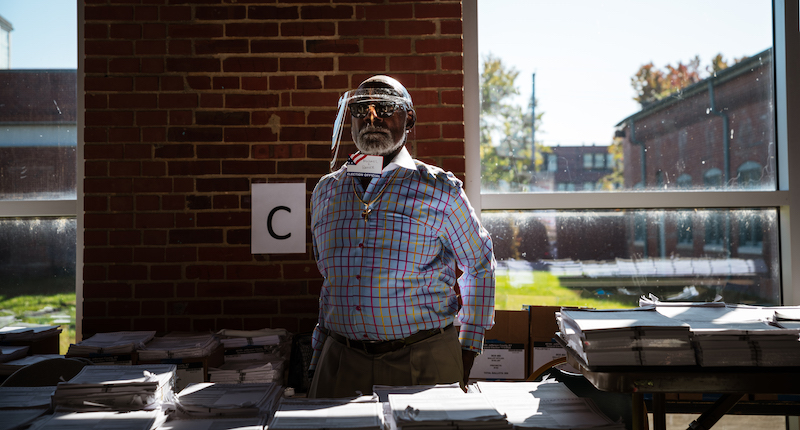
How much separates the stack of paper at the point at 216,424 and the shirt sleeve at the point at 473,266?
3.19ft

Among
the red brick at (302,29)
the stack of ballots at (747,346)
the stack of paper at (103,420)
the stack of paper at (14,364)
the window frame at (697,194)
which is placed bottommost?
the stack of paper at (14,364)

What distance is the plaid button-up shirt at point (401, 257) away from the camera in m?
1.79

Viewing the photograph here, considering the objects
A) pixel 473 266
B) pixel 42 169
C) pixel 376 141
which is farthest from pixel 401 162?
pixel 42 169

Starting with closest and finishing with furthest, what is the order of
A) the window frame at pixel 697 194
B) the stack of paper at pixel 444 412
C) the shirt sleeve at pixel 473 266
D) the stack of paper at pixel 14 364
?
the stack of paper at pixel 444 412
the shirt sleeve at pixel 473 266
the stack of paper at pixel 14 364
the window frame at pixel 697 194

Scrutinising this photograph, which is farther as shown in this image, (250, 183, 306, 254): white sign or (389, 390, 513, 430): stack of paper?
(250, 183, 306, 254): white sign

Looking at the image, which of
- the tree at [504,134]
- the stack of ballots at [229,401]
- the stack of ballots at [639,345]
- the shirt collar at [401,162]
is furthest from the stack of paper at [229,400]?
the tree at [504,134]

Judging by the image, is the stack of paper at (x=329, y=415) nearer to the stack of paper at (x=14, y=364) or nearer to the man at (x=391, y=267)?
the man at (x=391, y=267)

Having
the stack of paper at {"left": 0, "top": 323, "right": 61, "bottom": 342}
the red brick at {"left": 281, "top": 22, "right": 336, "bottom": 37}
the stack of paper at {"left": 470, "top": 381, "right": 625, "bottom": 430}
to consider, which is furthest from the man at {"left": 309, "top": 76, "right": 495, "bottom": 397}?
the stack of paper at {"left": 0, "top": 323, "right": 61, "bottom": 342}

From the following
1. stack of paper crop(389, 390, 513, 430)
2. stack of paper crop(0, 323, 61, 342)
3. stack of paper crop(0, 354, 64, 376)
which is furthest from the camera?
stack of paper crop(0, 323, 61, 342)

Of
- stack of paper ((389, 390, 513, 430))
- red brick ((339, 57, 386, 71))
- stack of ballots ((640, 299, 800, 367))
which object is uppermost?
red brick ((339, 57, 386, 71))

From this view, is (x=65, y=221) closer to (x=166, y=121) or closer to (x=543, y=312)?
(x=166, y=121)

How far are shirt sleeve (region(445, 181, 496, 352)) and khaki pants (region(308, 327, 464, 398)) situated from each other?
0.13 meters

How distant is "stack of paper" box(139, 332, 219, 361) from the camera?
212cm

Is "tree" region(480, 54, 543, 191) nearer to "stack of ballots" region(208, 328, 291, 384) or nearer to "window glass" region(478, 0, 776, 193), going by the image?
"window glass" region(478, 0, 776, 193)
